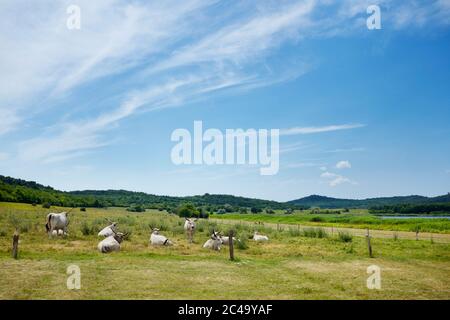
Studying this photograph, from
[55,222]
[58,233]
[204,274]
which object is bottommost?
[204,274]

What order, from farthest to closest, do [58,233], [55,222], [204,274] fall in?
[58,233], [55,222], [204,274]

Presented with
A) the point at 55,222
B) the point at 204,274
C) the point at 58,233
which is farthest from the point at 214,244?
the point at 58,233

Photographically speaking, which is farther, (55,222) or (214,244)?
(55,222)

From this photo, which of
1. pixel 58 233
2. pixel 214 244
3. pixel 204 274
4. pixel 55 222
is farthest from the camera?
pixel 58 233

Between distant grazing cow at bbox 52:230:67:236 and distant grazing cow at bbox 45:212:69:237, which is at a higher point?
distant grazing cow at bbox 45:212:69:237

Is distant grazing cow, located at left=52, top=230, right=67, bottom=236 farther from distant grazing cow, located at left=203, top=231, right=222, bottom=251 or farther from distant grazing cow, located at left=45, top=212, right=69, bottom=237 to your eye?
distant grazing cow, located at left=203, top=231, right=222, bottom=251

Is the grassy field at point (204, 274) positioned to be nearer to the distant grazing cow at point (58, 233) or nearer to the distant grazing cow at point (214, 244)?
the distant grazing cow at point (214, 244)

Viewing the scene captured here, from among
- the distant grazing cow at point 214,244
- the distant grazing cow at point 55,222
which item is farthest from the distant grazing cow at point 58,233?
the distant grazing cow at point 214,244

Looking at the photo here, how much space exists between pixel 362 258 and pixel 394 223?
47620 millimetres

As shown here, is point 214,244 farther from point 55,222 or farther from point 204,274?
point 55,222

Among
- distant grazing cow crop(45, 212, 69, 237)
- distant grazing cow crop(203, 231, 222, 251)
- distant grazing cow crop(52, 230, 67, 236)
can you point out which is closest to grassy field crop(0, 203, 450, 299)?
distant grazing cow crop(203, 231, 222, 251)

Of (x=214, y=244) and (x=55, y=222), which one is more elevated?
(x=55, y=222)
